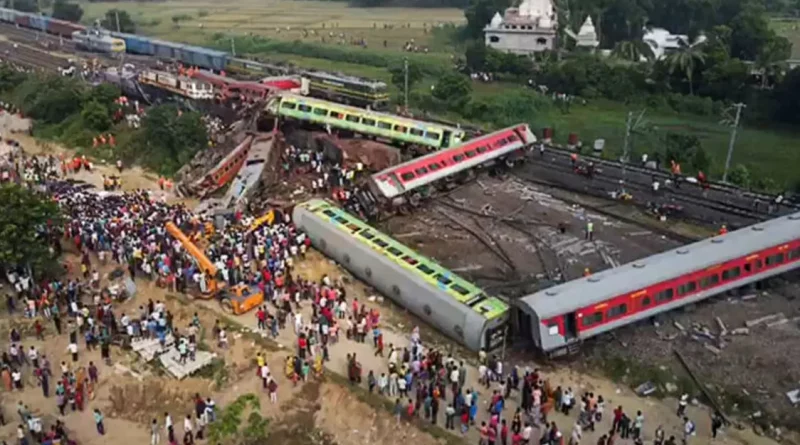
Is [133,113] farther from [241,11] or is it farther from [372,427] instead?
[241,11]

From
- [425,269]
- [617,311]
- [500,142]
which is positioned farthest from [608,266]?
[500,142]

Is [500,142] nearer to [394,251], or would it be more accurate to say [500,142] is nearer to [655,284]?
[394,251]

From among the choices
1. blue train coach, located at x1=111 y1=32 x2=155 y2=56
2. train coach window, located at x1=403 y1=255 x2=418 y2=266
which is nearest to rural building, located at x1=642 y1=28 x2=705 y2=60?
blue train coach, located at x1=111 y1=32 x2=155 y2=56

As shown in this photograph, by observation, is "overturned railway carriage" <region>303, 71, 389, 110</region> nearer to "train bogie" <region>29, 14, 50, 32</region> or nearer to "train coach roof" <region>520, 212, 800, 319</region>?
"train coach roof" <region>520, 212, 800, 319</region>

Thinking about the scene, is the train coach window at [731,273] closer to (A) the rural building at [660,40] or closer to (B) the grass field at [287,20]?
(A) the rural building at [660,40]

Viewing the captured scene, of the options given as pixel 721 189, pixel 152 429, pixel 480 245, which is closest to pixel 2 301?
pixel 152 429

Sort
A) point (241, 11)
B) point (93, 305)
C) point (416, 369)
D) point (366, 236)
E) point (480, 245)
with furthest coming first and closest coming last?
point (241, 11)
point (480, 245)
point (366, 236)
point (93, 305)
point (416, 369)
